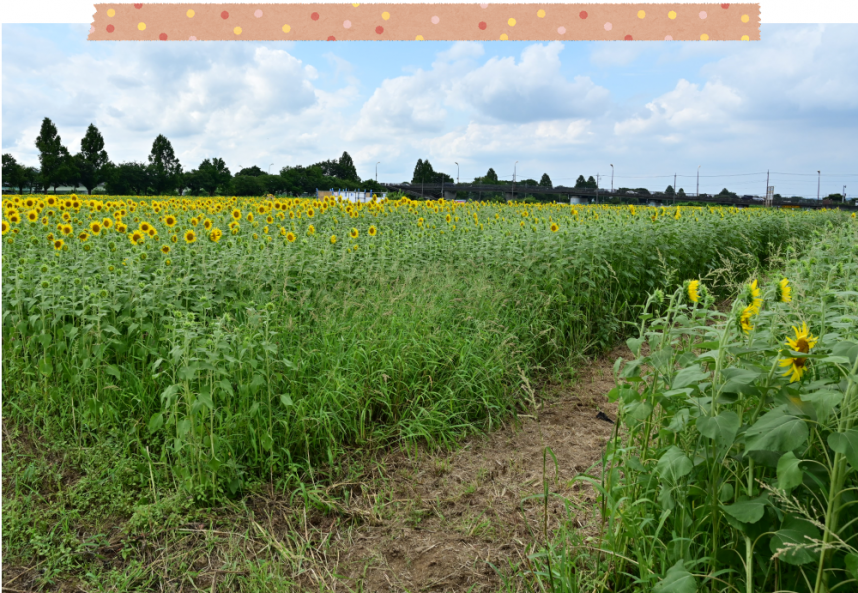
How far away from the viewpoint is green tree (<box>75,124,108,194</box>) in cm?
4250

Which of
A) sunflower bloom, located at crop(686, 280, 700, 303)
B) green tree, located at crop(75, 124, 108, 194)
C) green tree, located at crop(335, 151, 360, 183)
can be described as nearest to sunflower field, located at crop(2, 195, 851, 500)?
sunflower bloom, located at crop(686, 280, 700, 303)

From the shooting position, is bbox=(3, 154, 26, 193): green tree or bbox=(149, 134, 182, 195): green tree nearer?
bbox=(3, 154, 26, 193): green tree

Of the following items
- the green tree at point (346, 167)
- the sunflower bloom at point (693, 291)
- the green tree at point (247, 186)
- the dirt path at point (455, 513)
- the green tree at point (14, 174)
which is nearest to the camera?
the sunflower bloom at point (693, 291)

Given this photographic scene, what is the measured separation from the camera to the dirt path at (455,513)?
2520mm

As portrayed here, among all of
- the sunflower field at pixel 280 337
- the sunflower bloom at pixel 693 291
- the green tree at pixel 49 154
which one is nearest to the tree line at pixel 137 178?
the green tree at pixel 49 154

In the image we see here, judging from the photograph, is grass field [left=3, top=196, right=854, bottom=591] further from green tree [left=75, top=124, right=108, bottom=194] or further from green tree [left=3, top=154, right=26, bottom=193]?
green tree [left=75, top=124, right=108, bottom=194]

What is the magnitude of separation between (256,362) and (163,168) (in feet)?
176

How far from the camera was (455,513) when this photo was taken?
2.95 metres

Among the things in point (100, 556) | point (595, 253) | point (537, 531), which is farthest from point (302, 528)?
point (595, 253)

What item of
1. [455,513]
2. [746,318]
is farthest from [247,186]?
[746,318]

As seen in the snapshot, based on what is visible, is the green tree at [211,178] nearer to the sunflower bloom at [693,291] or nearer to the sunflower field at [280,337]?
the sunflower field at [280,337]

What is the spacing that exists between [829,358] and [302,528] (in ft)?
7.95

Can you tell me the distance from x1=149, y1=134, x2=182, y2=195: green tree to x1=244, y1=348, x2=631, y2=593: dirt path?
4017 centimetres

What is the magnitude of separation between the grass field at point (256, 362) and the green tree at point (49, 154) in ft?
130
